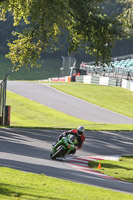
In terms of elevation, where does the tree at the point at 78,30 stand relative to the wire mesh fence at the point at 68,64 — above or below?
above

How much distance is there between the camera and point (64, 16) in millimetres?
22812

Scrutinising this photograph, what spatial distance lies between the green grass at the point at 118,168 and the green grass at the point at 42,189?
3.91 meters

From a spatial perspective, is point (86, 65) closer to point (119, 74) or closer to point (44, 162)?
point (119, 74)

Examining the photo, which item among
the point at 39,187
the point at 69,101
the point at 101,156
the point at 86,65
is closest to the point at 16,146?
the point at 101,156

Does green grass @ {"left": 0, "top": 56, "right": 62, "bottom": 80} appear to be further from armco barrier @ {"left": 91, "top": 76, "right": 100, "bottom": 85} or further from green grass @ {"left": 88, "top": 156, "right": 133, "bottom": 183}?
green grass @ {"left": 88, "top": 156, "right": 133, "bottom": 183}

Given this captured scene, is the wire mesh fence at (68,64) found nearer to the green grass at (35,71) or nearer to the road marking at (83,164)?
the green grass at (35,71)

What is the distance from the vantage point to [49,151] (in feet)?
64.2

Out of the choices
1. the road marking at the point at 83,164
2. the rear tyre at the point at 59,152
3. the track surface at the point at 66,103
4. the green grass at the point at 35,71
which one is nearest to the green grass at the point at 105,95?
the track surface at the point at 66,103

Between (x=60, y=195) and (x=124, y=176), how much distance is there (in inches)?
241

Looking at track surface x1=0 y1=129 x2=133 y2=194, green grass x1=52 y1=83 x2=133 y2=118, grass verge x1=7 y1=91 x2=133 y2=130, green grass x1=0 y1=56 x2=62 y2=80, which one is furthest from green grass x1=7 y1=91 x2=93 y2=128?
green grass x1=0 y1=56 x2=62 y2=80

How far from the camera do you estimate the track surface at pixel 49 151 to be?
46.0ft

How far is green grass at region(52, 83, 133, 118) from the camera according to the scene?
46.5 meters

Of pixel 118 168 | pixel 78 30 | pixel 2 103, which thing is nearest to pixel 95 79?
pixel 78 30

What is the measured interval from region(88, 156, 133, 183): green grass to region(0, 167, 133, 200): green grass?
3.91m
